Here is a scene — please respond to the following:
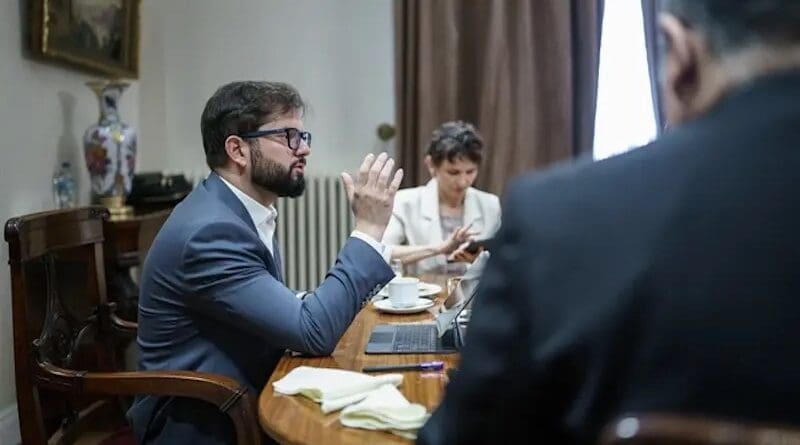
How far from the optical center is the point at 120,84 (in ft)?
11.4

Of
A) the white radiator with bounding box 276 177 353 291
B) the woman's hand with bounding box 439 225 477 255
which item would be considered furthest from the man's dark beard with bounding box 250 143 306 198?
the white radiator with bounding box 276 177 353 291

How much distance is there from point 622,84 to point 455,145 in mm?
1227

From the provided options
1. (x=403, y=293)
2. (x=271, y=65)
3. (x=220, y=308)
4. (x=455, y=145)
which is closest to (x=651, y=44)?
(x=455, y=145)

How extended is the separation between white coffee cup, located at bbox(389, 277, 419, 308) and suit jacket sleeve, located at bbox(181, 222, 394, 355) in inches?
16.7

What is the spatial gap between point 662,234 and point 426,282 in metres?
1.97

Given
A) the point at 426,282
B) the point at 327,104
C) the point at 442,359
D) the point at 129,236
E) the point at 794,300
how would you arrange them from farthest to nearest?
1. the point at 327,104
2. the point at 129,236
3. the point at 426,282
4. the point at 442,359
5. the point at 794,300

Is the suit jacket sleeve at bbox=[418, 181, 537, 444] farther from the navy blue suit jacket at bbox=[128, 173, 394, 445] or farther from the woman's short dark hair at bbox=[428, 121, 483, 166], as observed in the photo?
the woman's short dark hair at bbox=[428, 121, 483, 166]

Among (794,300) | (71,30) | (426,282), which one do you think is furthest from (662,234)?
(71,30)

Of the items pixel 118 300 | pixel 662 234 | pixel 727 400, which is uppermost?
pixel 662 234

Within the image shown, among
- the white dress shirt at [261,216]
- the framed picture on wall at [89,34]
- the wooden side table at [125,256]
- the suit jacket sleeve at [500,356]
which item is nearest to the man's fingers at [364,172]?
the white dress shirt at [261,216]

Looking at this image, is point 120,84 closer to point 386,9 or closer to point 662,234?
point 386,9

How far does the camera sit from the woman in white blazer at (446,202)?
3.21m

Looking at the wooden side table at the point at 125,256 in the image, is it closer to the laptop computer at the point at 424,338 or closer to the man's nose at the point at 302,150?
the man's nose at the point at 302,150

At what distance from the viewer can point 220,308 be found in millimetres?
1713
